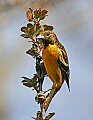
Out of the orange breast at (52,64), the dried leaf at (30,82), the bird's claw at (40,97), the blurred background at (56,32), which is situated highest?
the blurred background at (56,32)

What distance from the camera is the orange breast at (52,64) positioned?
1.58 ft

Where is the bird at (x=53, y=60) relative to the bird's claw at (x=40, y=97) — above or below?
above

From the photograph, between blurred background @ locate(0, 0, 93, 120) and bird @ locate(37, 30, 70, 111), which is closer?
bird @ locate(37, 30, 70, 111)

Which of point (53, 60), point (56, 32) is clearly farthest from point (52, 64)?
point (56, 32)

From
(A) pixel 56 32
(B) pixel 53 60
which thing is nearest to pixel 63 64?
(B) pixel 53 60

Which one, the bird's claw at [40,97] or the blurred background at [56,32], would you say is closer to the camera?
the bird's claw at [40,97]

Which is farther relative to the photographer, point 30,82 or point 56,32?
point 56,32

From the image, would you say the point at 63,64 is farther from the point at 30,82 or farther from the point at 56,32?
the point at 56,32

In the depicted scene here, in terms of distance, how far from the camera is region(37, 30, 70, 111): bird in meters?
0.48

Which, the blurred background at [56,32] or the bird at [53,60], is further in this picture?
the blurred background at [56,32]

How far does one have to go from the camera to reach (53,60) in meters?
0.49
